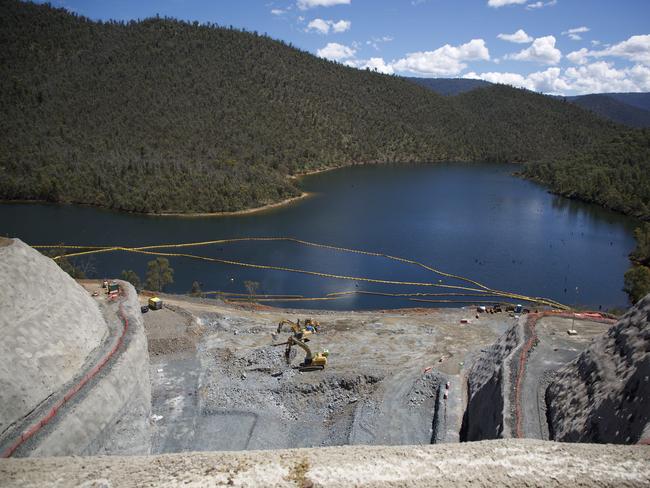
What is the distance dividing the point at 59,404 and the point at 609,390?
19.3 metres

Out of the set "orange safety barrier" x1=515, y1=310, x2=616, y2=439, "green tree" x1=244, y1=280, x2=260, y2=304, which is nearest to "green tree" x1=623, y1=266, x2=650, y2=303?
"orange safety barrier" x1=515, y1=310, x2=616, y2=439

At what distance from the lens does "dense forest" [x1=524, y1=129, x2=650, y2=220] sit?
8756 centimetres

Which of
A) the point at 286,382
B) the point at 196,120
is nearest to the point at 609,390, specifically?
the point at 286,382

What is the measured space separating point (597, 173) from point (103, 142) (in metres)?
102

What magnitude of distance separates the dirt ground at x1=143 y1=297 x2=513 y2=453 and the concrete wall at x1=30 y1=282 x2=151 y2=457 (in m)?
1.31

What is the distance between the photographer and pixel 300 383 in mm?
26188

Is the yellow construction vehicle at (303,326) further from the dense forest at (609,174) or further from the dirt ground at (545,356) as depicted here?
the dense forest at (609,174)

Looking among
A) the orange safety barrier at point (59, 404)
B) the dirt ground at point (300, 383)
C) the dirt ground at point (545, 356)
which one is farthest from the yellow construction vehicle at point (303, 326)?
the dirt ground at point (545, 356)

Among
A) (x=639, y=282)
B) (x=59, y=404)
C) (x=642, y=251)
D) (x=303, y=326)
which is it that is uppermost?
(x=642, y=251)

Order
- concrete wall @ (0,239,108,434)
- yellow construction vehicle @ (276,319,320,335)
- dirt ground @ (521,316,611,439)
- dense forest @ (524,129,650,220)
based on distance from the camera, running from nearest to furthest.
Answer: concrete wall @ (0,239,108,434), dirt ground @ (521,316,611,439), yellow construction vehicle @ (276,319,320,335), dense forest @ (524,129,650,220)

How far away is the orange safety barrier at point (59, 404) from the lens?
1675 centimetres

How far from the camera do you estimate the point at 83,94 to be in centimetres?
12388

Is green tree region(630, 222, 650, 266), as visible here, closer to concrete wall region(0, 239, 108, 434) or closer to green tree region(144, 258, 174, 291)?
green tree region(144, 258, 174, 291)

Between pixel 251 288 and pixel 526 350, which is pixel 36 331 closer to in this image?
pixel 526 350
